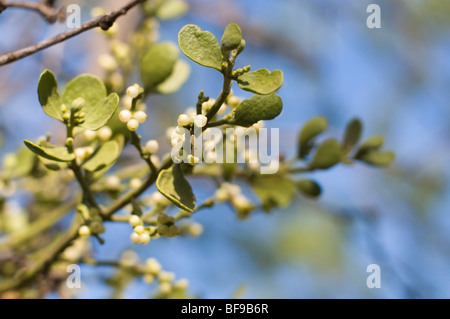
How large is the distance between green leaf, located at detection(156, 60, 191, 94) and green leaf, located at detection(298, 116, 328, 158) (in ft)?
0.77

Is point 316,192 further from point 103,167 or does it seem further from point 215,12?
point 215,12

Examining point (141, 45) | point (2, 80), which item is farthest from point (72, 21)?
point (2, 80)

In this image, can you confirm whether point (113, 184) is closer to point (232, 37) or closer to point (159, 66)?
point (159, 66)

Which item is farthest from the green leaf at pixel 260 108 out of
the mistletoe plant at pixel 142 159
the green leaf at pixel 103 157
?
the green leaf at pixel 103 157

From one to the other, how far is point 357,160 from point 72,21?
58 cm

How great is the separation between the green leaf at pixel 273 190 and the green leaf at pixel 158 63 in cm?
26

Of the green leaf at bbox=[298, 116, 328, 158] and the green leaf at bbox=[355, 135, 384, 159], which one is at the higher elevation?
the green leaf at bbox=[298, 116, 328, 158]


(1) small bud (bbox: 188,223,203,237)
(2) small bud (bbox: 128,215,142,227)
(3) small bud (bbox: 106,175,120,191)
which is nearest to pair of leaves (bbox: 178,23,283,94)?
(2) small bud (bbox: 128,215,142,227)

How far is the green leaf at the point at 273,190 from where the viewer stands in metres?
0.95

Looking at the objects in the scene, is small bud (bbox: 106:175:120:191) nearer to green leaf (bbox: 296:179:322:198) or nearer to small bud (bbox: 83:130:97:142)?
small bud (bbox: 83:130:97:142)

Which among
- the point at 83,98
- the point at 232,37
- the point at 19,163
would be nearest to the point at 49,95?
the point at 83,98

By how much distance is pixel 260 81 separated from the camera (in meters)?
0.60

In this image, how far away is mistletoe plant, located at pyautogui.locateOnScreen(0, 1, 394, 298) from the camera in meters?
0.62

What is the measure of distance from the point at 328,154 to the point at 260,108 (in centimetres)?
34
